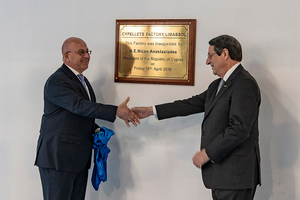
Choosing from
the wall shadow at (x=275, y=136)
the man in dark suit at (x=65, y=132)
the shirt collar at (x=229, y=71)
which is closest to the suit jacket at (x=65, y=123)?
the man in dark suit at (x=65, y=132)

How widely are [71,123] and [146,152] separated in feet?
2.60

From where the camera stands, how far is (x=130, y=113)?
2.10 meters

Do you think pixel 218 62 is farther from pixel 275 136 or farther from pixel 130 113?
pixel 275 136

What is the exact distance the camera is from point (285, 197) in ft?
7.47

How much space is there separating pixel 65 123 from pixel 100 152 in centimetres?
40

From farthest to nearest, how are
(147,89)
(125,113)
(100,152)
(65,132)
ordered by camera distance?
1. (147,89)
2. (100,152)
3. (125,113)
4. (65,132)

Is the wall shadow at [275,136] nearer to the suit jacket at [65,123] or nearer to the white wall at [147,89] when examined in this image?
the white wall at [147,89]

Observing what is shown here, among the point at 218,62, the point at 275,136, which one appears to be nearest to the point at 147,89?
the point at 218,62

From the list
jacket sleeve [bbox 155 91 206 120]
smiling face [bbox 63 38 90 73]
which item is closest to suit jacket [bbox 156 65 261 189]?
jacket sleeve [bbox 155 91 206 120]

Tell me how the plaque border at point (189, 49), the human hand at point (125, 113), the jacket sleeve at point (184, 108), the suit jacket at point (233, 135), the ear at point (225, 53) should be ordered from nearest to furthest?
the suit jacket at point (233, 135), the ear at point (225, 53), the human hand at point (125, 113), the jacket sleeve at point (184, 108), the plaque border at point (189, 49)

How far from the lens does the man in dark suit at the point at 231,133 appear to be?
5.23ft

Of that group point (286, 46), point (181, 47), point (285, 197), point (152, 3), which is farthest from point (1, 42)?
point (285, 197)

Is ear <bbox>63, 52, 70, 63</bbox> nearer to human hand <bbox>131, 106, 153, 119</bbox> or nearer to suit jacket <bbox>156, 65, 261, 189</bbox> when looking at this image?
human hand <bbox>131, 106, 153, 119</bbox>

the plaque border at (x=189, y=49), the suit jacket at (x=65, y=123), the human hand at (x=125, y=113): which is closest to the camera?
the suit jacket at (x=65, y=123)
